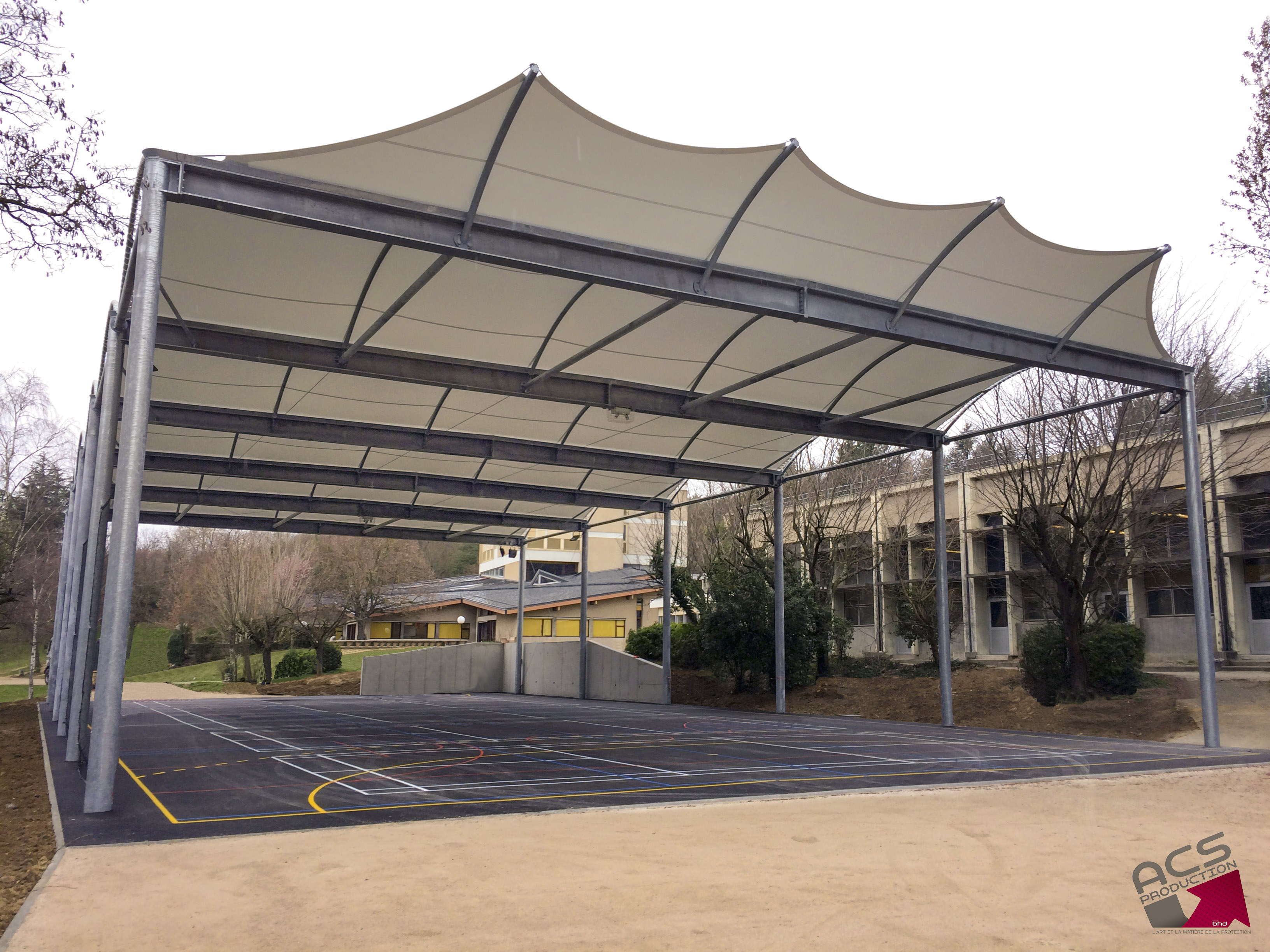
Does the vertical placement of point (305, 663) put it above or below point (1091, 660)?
below

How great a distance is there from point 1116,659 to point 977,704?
3406 millimetres

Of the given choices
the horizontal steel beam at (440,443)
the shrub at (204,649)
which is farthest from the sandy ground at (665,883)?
the shrub at (204,649)

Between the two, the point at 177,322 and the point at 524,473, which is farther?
the point at 524,473

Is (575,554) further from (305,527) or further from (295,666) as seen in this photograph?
(305,527)

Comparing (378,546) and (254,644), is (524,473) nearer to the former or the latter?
(378,546)

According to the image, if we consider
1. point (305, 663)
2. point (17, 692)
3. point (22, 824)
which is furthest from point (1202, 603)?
point (17, 692)

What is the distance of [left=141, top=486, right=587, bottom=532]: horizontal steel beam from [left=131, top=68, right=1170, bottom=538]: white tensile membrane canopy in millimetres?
4398

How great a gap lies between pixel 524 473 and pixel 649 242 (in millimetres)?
14634

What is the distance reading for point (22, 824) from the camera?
8.70 metres

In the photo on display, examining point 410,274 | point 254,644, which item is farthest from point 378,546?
point 410,274

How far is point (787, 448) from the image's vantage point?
23047 mm

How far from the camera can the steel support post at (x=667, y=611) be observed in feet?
91.5

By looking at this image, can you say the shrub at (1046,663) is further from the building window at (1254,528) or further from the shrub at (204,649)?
the shrub at (204,649)

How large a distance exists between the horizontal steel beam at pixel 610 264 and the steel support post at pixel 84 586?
4287mm
